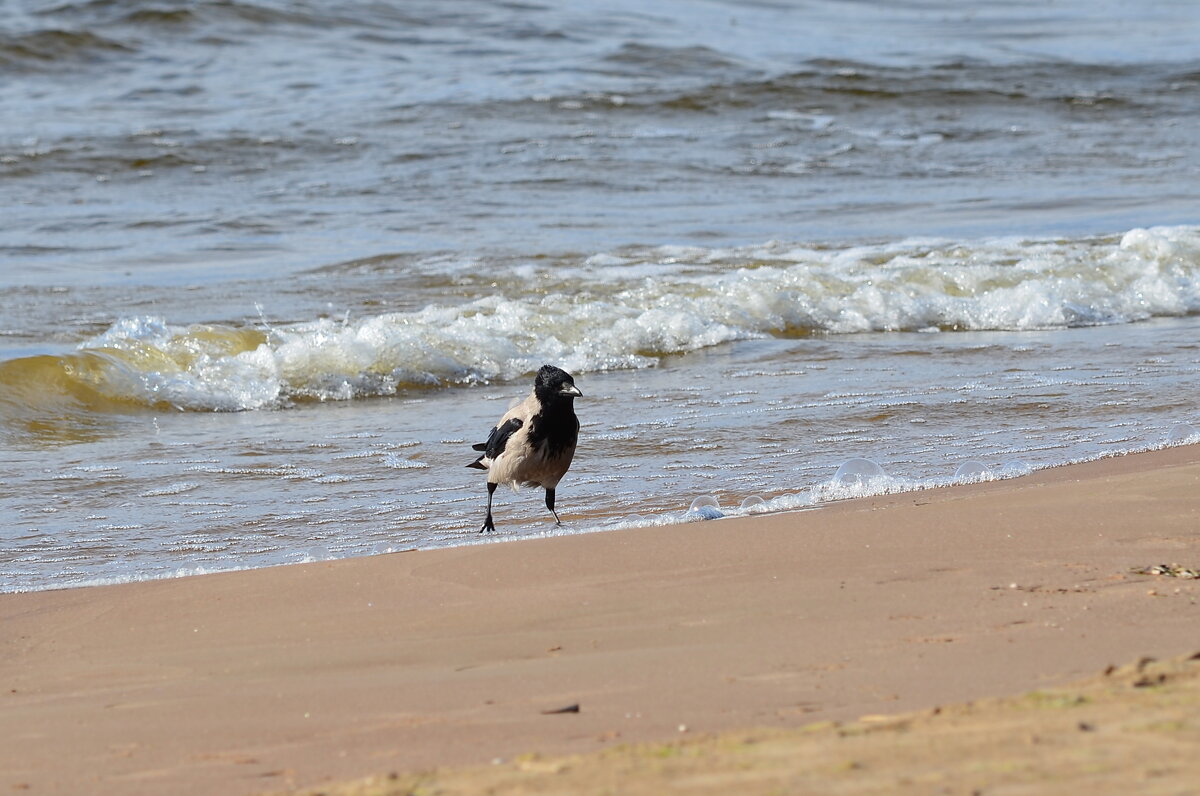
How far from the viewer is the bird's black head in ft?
19.8

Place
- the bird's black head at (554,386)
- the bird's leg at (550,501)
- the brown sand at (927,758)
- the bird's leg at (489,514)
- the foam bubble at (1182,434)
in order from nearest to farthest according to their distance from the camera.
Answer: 1. the brown sand at (927,758)
2. the bird's leg at (489,514)
3. the bird's black head at (554,386)
4. the bird's leg at (550,501)
5. the foam bubble at (1182,434)

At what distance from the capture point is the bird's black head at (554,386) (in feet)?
19.8

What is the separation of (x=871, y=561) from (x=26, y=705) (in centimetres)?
221

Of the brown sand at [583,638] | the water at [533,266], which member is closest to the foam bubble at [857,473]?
the water at [533,266]

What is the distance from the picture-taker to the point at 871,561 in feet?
13.6

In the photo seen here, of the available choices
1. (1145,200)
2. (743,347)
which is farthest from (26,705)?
(1145,200)

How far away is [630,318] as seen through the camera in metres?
10.4

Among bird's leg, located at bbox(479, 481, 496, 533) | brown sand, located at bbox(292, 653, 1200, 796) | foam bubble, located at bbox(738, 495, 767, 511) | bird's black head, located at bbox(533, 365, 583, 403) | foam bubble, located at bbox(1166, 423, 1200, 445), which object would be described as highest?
brown sand, located at bbox(292, 653, 1200, 796)

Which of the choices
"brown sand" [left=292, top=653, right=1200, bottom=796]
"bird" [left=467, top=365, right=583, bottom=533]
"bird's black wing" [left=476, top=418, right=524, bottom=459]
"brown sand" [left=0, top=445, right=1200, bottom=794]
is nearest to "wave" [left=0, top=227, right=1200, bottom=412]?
"bird's black wing" [left=476, top=418, right=524, bottom=459]

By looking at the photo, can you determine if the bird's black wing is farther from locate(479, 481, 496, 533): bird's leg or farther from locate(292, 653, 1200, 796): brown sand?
locate(292, 653, 1200, 796): brown sand

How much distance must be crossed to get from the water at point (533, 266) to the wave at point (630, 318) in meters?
0.03

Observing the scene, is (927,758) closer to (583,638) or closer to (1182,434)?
(583,638)

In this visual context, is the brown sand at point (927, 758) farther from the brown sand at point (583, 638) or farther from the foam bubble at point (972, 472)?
the foam bubble at point (972, 472)

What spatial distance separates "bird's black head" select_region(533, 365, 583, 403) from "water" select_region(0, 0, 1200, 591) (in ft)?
1.54
